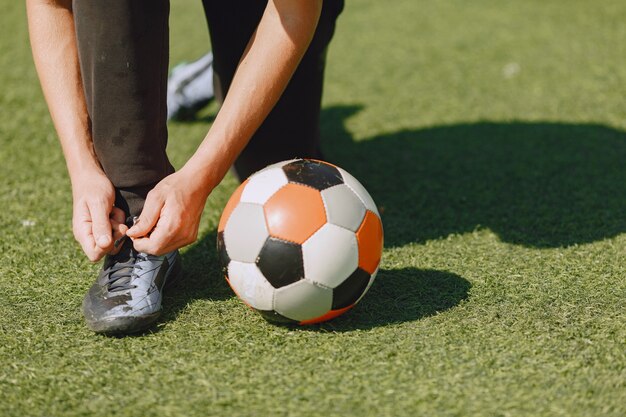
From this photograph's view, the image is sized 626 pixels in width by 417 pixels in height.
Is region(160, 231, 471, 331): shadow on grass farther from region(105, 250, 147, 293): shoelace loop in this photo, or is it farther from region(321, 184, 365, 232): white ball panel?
region(321, 184, 365, 232): white ball panel

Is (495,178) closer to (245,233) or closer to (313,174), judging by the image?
(313,174)

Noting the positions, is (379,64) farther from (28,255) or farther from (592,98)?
(28,255)

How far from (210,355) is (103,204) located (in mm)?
498

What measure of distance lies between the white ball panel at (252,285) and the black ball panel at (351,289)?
0.55 ft

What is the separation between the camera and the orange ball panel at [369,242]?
6.44ft

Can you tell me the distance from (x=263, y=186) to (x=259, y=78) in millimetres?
307

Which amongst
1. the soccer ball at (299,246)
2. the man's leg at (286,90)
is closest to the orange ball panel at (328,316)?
the soccer ball at (299,246)

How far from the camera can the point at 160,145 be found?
2.19m

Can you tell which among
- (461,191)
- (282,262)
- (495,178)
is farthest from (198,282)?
(495,178)

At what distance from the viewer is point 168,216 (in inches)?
76.8

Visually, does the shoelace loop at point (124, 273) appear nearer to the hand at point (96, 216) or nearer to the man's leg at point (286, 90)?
the hand at point (96, 216)

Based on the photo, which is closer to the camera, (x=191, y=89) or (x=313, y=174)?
(x=313, y=174)

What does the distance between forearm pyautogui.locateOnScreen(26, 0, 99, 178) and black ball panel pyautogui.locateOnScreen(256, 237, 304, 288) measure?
0.66m

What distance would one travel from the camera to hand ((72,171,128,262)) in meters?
1.97
